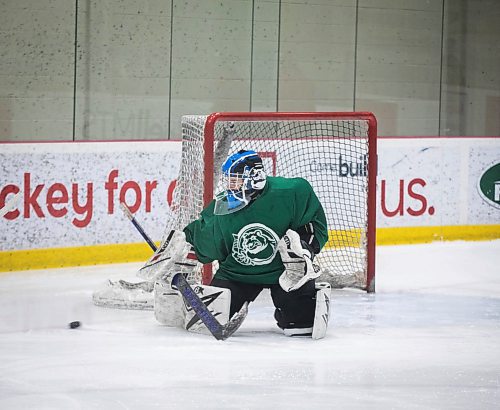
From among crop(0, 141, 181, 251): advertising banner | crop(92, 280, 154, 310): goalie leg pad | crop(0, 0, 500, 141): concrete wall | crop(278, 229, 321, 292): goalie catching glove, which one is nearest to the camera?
crop(278, 229, 321, 292): goalie catching glove

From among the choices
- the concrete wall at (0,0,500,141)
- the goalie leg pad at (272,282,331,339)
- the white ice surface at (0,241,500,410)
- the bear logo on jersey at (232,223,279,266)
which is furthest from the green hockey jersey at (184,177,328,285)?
the concrete wall at (0,0,500,141)

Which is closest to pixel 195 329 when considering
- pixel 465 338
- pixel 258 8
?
pixel 465 338

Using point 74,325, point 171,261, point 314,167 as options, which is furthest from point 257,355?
point 314,167

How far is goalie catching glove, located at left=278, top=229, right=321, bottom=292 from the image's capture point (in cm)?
537

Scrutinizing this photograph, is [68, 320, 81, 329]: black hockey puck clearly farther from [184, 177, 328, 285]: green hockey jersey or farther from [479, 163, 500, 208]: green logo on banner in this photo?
[479, 163, 500, 208]: green logo on banner

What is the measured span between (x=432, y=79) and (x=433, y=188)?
1558 millimetres

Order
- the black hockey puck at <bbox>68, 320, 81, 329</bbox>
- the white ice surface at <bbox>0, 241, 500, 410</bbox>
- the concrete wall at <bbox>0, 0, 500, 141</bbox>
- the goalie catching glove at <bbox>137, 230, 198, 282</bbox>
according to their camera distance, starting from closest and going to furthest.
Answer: the white ice surface at <bbox>0, 241, 500, 410</bbox> → the goalie catching glove at <bbox>137, 230, 198, 282</bbox> → the black hockey puck at <bbox>68, 320, 81, 329</bbox> → the concrete wall at <bbox>0, 0, 500, 141</bbox>

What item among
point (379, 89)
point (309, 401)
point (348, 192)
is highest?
point (379, 89)

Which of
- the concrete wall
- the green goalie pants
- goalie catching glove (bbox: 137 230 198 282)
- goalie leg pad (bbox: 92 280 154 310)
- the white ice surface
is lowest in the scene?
the white ice surface

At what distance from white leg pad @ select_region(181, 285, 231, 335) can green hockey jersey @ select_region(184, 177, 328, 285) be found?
146mm

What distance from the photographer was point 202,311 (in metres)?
5.45

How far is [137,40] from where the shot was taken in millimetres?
9031

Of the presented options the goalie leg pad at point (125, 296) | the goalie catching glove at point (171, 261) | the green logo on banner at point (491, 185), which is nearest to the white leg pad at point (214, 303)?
the goalie catching glove at point (171, 261)

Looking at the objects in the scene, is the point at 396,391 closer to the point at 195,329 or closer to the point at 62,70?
the point at 195,329
